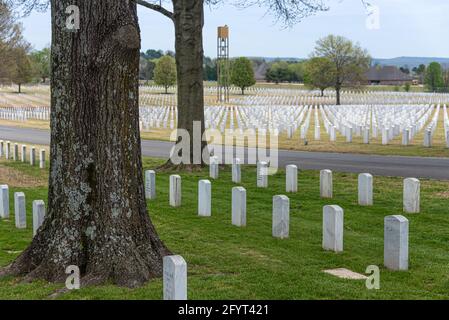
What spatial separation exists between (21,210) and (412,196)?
6239mm

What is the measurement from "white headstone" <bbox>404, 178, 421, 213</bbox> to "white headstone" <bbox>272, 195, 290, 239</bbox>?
2.74m

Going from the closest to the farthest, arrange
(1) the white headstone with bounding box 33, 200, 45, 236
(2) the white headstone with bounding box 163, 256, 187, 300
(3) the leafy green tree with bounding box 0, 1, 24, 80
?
1. (2) the white headstone with bounding box 163, 256, 187, 300
2. (1) the white headstone with bounding box 33, 200, 45, 236
3. (3) the leafy green tree with bounding box 0, 1, 24, 80

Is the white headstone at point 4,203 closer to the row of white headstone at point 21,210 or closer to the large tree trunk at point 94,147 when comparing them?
the row of white headstone at point 21,210

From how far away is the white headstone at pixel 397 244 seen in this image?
687 cm

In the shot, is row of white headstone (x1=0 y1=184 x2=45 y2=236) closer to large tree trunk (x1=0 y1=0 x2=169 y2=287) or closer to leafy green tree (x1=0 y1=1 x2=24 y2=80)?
large tree trunk (x1=0 y1=0 x2=169 y2=287)

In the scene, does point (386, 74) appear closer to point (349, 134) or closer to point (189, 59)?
point (349, 134)

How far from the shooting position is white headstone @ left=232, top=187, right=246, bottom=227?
935 cm

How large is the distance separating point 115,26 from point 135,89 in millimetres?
692

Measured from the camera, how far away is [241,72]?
277 ft

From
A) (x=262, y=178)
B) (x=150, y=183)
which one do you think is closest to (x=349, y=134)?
(x=262, y=178)

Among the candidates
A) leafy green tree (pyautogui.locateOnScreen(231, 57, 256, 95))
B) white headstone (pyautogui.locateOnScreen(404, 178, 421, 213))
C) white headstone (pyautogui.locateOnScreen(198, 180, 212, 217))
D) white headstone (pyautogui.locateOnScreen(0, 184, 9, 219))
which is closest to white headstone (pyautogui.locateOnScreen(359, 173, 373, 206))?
white headstone (pyautogui.locateOnScreen(404, 178, 421, 213))

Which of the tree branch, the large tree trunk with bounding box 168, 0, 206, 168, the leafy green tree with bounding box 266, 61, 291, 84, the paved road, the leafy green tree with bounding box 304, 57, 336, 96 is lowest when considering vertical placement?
the paved road

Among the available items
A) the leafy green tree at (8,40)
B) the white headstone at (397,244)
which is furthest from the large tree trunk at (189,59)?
the leafy green tree at (8,40)
